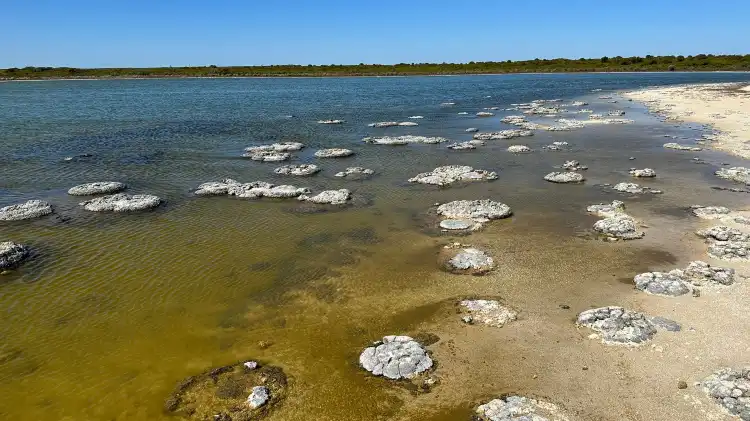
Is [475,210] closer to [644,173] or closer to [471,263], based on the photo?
[471,263]

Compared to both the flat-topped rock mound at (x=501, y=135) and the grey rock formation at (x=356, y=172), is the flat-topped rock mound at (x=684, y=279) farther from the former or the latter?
the flat-topped rock mound at (x=501, y=135)

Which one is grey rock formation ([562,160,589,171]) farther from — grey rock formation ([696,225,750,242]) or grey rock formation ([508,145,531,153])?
grey rock formation ([696,225,750,242])

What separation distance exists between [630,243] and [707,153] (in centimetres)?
1927

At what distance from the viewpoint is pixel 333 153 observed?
31.8 meters

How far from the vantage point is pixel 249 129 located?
44.2 meters

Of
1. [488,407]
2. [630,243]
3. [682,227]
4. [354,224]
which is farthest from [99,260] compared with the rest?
[682,227]

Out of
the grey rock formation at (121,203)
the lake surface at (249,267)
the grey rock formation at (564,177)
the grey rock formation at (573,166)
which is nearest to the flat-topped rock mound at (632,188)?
the lake surface at (249,267)

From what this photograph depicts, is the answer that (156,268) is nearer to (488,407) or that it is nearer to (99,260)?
(99,260)

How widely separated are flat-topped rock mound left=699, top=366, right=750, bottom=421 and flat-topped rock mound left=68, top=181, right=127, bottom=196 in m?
24.3

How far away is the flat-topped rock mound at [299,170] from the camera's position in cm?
2642

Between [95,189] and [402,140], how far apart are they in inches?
849

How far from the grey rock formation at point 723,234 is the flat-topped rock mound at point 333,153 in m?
21.1

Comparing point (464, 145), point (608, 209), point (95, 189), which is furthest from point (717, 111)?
point (95, 189)

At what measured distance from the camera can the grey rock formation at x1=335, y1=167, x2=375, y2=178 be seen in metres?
26.0
